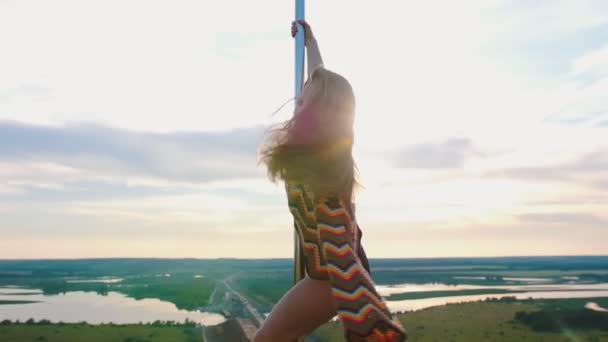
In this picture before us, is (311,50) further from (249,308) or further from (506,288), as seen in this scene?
(506,288)

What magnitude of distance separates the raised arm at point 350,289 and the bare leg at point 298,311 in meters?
0.07

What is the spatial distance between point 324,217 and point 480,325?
43408 mm

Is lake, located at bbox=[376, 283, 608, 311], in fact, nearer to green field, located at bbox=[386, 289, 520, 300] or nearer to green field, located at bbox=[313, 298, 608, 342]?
green field, located at bbox=[386, 289, 520, 300]

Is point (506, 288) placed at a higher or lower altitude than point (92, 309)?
higher

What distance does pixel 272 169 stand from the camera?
117cm

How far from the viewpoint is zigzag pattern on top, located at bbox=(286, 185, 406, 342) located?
40.7 inches

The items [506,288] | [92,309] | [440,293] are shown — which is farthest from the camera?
[506,288]

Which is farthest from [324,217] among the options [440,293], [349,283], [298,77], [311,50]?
[440,293]

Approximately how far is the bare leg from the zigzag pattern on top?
64mm

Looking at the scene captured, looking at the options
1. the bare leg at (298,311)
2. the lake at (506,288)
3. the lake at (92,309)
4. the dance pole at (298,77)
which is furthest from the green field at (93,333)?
the bare leg at (298,311)

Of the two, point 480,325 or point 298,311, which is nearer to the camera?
point 298,311

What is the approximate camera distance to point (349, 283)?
1037mm

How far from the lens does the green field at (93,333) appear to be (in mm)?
34844

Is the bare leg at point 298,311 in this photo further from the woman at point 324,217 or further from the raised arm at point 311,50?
the raised arm at point 311,50
